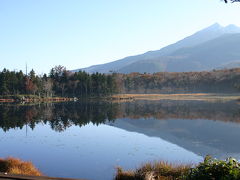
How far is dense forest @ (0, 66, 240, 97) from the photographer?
95812mm

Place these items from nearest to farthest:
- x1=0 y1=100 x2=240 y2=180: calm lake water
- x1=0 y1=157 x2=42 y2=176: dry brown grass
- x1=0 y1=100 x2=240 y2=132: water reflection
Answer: x1=0 y1=157 x2=42 y2=176: dry brown grass, x1=0 y1=100 x2=240 y2=180: calm lake water, x1=0 y1=100 x2=240 y2=132: water reflection

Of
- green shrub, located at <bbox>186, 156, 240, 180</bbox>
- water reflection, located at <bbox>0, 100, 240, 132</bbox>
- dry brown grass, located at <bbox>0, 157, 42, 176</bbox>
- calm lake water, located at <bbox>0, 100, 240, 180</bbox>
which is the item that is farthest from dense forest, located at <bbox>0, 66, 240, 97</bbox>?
green shrub, located at <bbox>186, 156, 240, 180</bbox>

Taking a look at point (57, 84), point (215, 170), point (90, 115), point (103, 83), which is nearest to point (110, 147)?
point (215, 170)

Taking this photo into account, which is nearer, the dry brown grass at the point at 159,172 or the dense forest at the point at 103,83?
the dry brown grass at the point at 159,172

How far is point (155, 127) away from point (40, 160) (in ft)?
64.6

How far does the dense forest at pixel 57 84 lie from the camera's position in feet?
310

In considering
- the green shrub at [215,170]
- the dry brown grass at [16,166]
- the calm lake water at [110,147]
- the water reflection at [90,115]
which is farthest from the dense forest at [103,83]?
the green shrub at [215,170]

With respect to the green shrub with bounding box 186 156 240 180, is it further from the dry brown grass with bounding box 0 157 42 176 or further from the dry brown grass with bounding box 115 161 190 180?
the dry brown grass with bounding box 0 157 42 176

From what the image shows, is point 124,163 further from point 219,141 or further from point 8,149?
point 219,141

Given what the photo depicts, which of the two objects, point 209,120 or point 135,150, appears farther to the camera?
point 209,120

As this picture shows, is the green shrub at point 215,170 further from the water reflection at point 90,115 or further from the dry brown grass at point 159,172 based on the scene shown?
the water reflection at point 90,115

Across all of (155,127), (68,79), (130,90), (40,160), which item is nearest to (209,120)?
(155,127)

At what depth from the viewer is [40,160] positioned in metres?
17.4

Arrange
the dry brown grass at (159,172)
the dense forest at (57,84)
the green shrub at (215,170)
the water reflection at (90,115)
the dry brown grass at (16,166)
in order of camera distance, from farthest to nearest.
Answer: the dense forest at (57,84) < the water reflection at (90,115) < the dry brown grass at (16,166) < the dry brown grass at (159,172) < the green shrub at (215,170)
